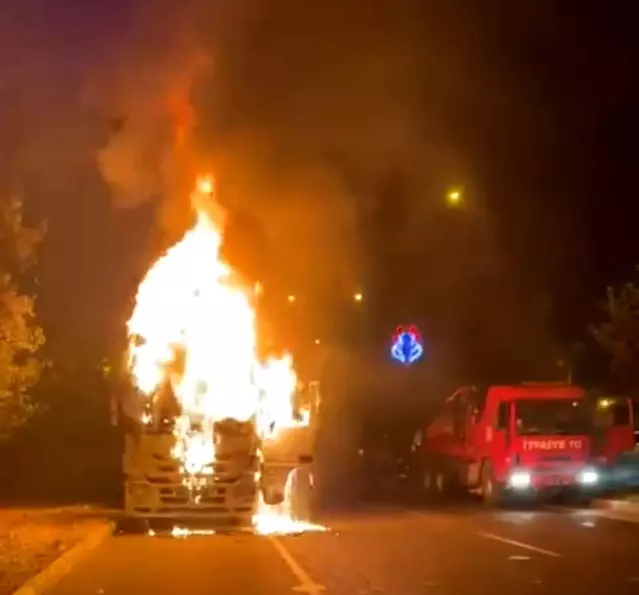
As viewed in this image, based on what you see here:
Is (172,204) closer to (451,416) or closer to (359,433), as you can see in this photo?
(451,416)

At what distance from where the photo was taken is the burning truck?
24719 millimetres

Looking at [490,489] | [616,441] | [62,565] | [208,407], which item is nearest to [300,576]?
[62,565]

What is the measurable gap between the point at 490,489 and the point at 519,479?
1.02 m

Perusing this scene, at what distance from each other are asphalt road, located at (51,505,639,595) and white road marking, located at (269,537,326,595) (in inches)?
0.4

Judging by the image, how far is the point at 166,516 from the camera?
2492 centimetres

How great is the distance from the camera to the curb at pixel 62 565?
15469 mm

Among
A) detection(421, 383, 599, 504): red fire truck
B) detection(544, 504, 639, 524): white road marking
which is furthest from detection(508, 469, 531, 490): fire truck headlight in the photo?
detection(544, 504, 639, 524): white road marking

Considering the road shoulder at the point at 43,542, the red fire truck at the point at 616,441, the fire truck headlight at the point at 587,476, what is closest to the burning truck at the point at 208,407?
the road shoulder at the point at 43,542

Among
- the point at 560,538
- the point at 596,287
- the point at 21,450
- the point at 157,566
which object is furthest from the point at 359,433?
the point at 157,566

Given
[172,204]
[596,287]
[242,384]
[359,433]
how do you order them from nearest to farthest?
1. [242,384]
2. [172,204]
3. [596,287]
4. [359,433]

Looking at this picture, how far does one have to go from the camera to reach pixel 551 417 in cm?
3184

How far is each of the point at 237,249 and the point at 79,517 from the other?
13.3m

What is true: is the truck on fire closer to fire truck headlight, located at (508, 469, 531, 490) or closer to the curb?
the curb

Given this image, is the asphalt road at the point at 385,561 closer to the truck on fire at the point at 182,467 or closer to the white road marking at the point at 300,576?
the white road marking at the point at 300,576
